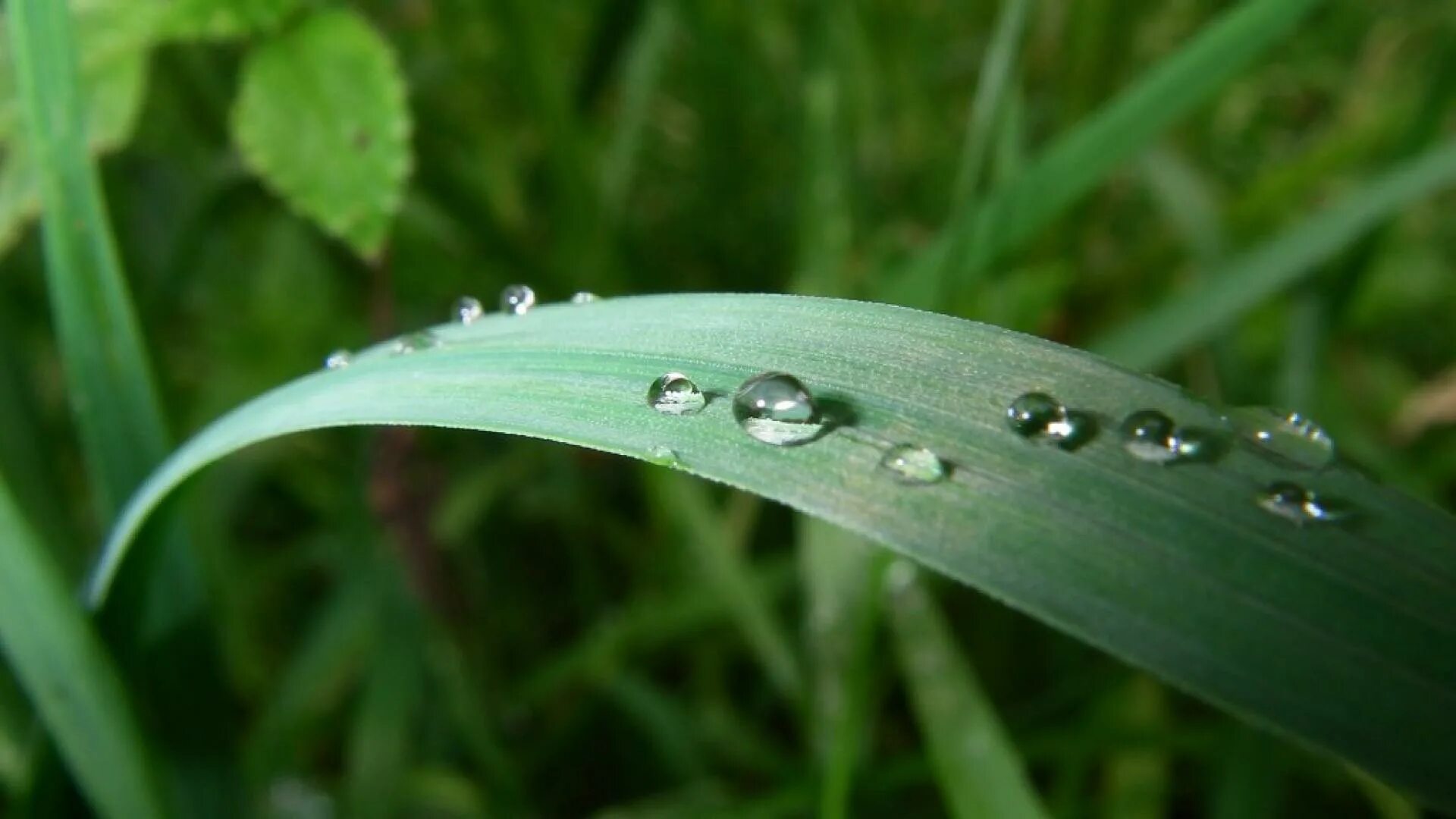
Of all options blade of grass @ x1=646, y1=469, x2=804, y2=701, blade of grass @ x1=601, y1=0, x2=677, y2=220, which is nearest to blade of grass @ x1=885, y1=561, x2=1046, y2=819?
blade of grass @ x1=646, y1=469, x2=804, y2=701

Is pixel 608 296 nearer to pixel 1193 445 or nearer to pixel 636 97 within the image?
pixel 636 97

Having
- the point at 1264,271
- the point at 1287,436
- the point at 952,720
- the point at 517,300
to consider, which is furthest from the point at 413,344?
the point at 1264,271

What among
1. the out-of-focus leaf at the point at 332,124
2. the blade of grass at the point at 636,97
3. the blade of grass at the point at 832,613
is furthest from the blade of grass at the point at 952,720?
the blade of grass at the point at 636,97

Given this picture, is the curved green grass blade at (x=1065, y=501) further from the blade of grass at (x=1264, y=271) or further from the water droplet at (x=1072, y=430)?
the blade of grass at (x=1264, y=271)

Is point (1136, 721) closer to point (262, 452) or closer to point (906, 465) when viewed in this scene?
point (906, 465)

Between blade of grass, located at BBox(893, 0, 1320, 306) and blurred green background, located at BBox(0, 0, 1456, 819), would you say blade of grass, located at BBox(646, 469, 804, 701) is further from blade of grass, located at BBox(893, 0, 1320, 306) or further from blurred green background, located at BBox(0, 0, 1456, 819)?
blade of grass, located at BBox(893, 0, 1320, 306)

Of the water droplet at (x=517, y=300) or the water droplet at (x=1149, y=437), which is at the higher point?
the water droplet at (x=517, y=300)
